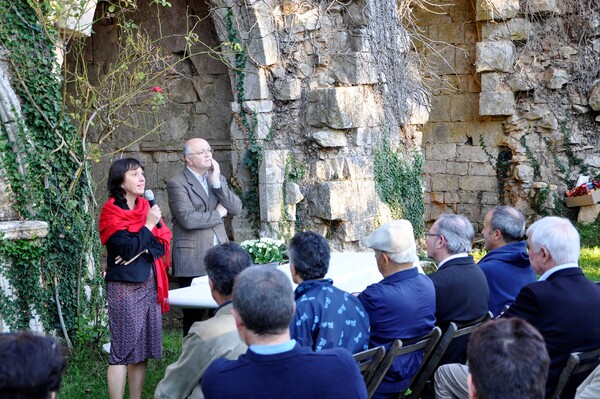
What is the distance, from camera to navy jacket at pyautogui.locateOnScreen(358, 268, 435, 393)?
4117mm

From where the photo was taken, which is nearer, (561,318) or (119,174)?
(561,318)

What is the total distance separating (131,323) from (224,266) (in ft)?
5.07

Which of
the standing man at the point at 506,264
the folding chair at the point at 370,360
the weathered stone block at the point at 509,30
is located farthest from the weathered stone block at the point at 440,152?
the folding chair at the point at 370,360

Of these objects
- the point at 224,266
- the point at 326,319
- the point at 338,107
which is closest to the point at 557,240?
the point at 326,319

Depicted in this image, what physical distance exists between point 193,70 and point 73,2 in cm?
332

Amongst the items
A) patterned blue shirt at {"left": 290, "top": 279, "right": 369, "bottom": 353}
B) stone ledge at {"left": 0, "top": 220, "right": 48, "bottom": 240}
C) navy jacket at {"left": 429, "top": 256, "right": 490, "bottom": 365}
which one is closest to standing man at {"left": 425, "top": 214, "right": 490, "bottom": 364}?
navy jacket at {"left": 429, "top": 256, "right": 490, "bottom": 365}

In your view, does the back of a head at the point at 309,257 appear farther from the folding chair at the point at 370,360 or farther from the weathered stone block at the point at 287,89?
the weathered stone block at the point at 287,89

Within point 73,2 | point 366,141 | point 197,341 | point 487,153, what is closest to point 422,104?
point 366,141

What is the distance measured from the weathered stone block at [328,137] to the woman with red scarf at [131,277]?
4.11 m

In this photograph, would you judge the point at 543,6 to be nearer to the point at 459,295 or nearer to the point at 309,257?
the point at 459,295

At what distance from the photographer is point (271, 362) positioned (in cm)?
286

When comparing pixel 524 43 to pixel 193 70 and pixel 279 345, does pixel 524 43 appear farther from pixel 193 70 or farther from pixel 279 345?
pixel 279 345

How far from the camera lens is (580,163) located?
40.4 feet

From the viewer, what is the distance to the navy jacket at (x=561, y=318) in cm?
384
